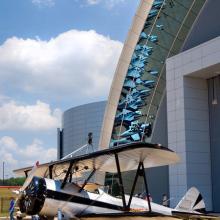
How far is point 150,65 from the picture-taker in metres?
33.5

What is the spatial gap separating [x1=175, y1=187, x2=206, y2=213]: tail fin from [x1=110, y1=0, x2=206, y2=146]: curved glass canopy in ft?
50.7

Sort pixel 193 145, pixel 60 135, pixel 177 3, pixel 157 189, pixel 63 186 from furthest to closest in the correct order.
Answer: pixel 60 135
pixel 177 3
pixel 157 189
pixel 193 145
pixel 63 186

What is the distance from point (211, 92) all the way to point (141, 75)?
9.80 meters

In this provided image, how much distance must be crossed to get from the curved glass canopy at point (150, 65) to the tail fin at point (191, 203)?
15445 mm

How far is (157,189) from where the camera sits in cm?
2958

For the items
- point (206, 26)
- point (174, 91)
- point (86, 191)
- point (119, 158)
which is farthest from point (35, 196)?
point (206, 26)

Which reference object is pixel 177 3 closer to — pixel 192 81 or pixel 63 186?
pixel 192 81

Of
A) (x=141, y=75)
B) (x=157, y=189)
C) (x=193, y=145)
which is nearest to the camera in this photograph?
(x=193, y=145)

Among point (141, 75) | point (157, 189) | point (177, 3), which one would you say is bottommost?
point (157, 189)

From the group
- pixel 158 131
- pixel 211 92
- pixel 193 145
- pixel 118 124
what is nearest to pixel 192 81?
pixel 211 92

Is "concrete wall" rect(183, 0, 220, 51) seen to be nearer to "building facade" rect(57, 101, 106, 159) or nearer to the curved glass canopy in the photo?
the curved glass canopy

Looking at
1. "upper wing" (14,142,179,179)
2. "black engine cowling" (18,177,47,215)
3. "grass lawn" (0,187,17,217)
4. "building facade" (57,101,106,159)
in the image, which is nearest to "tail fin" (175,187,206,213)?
"upper wing" (14,142,179,179)

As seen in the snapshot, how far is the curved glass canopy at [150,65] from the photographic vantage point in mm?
32094

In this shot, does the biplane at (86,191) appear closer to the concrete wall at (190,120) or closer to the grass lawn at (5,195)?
the grass lawn at (5,195)
